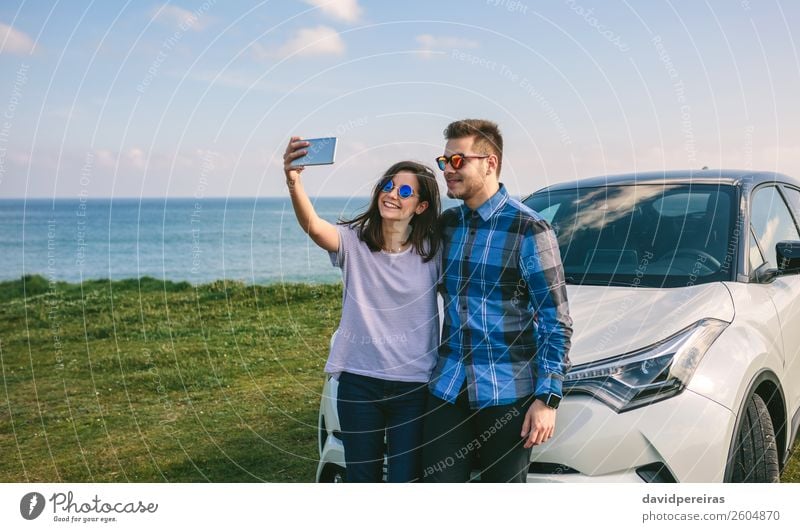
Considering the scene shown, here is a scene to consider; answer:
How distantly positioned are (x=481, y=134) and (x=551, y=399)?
105 centimetres

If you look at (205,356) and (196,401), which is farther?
(205,356)

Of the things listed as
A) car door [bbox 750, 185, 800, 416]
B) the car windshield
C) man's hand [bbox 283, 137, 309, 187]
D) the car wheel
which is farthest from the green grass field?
man's hand [bbox 283, 137, 309, 187]

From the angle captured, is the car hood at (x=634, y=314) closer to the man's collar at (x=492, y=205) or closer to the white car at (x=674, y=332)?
the white car at (x=674, y=332)

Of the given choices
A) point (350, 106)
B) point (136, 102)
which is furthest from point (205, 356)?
point (350, 106)

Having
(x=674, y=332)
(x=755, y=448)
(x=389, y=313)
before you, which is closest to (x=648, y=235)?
(x=674, y=332)

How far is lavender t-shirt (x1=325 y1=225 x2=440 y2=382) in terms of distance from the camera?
2791 mm

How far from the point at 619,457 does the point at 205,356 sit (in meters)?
5.94

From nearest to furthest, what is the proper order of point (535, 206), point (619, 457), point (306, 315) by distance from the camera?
point (619, 457) → point (535, 206) → point (306, 315)

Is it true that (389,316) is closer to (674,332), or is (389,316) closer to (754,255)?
(674,332)
